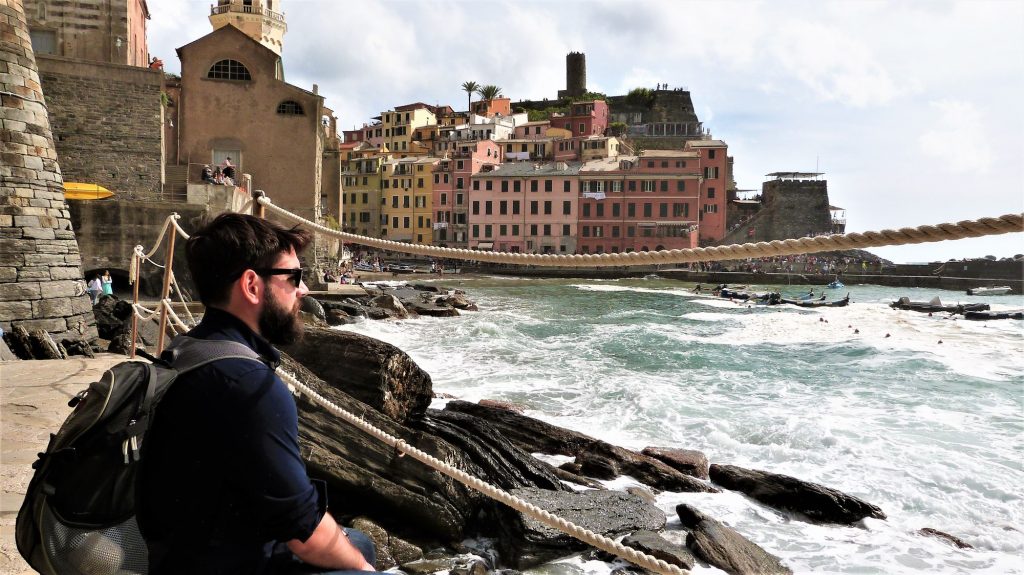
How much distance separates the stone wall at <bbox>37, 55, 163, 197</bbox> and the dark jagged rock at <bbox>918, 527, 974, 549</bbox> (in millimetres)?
22886

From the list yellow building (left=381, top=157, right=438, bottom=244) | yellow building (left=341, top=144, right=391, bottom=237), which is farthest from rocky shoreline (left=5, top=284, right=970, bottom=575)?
yellow building (left=341, top=144, right=391, bottom=237)

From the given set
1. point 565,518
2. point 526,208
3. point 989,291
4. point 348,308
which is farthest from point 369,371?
point 526,208

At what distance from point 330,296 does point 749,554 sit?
75.6 feet

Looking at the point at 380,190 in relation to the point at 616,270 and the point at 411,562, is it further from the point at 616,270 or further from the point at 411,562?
the point at 411,562

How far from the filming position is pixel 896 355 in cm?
1847

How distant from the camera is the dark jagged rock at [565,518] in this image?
5.08m

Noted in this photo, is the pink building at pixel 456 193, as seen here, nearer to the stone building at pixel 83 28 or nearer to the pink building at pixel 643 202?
the pink building at pixel 643 202

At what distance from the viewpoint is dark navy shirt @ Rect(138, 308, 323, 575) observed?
1.55 metres

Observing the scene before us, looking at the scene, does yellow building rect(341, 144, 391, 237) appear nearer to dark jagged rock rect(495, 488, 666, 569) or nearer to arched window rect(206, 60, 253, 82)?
arched window rect(206, 60, 253, 82)

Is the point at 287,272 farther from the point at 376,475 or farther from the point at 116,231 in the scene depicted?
the point at 116,231

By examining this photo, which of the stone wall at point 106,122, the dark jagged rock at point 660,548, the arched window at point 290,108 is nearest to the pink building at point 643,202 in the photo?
the arched window at point 290,108

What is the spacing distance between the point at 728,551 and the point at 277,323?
4.57 m

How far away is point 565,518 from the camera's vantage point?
5.54m

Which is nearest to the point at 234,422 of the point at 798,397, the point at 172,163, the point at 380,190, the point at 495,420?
the point at 495,420
